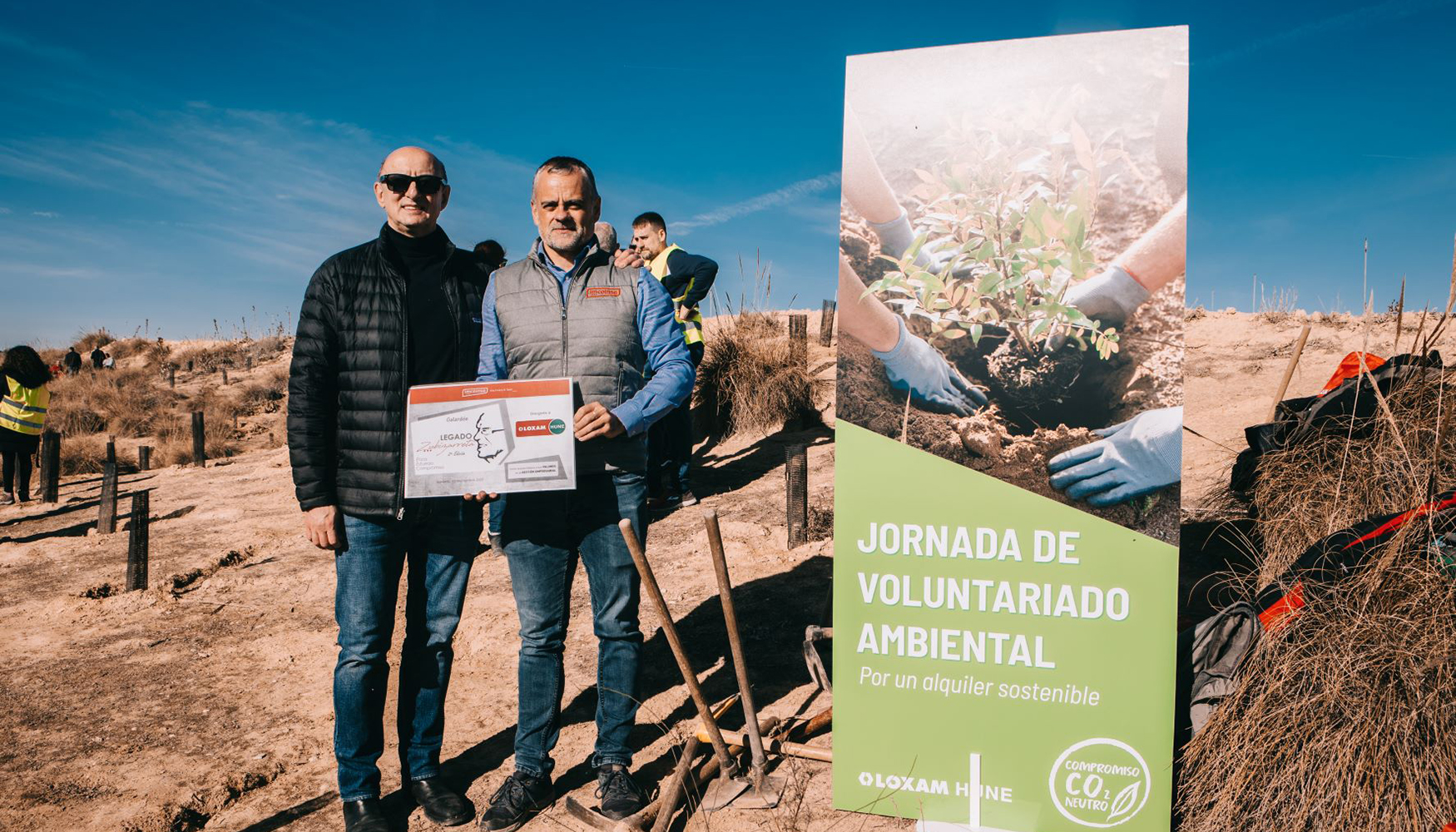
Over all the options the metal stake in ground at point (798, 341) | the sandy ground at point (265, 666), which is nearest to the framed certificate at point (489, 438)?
the sandy ground at point (265, 666)

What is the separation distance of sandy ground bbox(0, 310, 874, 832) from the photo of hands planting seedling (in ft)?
4.52

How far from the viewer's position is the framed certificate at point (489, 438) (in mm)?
2695

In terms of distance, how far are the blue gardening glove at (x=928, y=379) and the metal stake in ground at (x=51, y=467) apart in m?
11.3

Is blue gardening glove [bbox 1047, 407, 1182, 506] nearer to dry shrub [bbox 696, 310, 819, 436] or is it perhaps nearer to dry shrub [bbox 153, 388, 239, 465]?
dry shrub [bbox 696, 310, 819, 436]

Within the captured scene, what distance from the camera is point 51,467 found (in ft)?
33.3

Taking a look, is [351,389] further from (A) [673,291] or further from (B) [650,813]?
(A) [673,291]

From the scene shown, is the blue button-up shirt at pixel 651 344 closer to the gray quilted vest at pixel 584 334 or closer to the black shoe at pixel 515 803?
the gray quilted vest at pixel 584 334

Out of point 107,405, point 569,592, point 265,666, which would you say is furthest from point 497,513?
point 107,405

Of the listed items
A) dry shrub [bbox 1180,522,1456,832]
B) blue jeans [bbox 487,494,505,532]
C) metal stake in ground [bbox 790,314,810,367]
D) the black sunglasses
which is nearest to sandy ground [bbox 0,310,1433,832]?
blue jeans [bbox 487,494,505,532]

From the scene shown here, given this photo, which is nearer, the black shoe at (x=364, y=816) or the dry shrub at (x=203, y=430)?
the black shoe at (x=364, y=816)

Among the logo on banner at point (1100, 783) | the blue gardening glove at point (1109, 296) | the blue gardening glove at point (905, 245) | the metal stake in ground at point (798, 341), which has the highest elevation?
the metal stake in ground at point (798, 341)

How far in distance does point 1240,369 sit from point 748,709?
37.3 feet

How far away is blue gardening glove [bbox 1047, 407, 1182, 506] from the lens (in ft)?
8.27

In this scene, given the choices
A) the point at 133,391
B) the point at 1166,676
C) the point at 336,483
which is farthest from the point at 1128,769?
the point at 133,391
